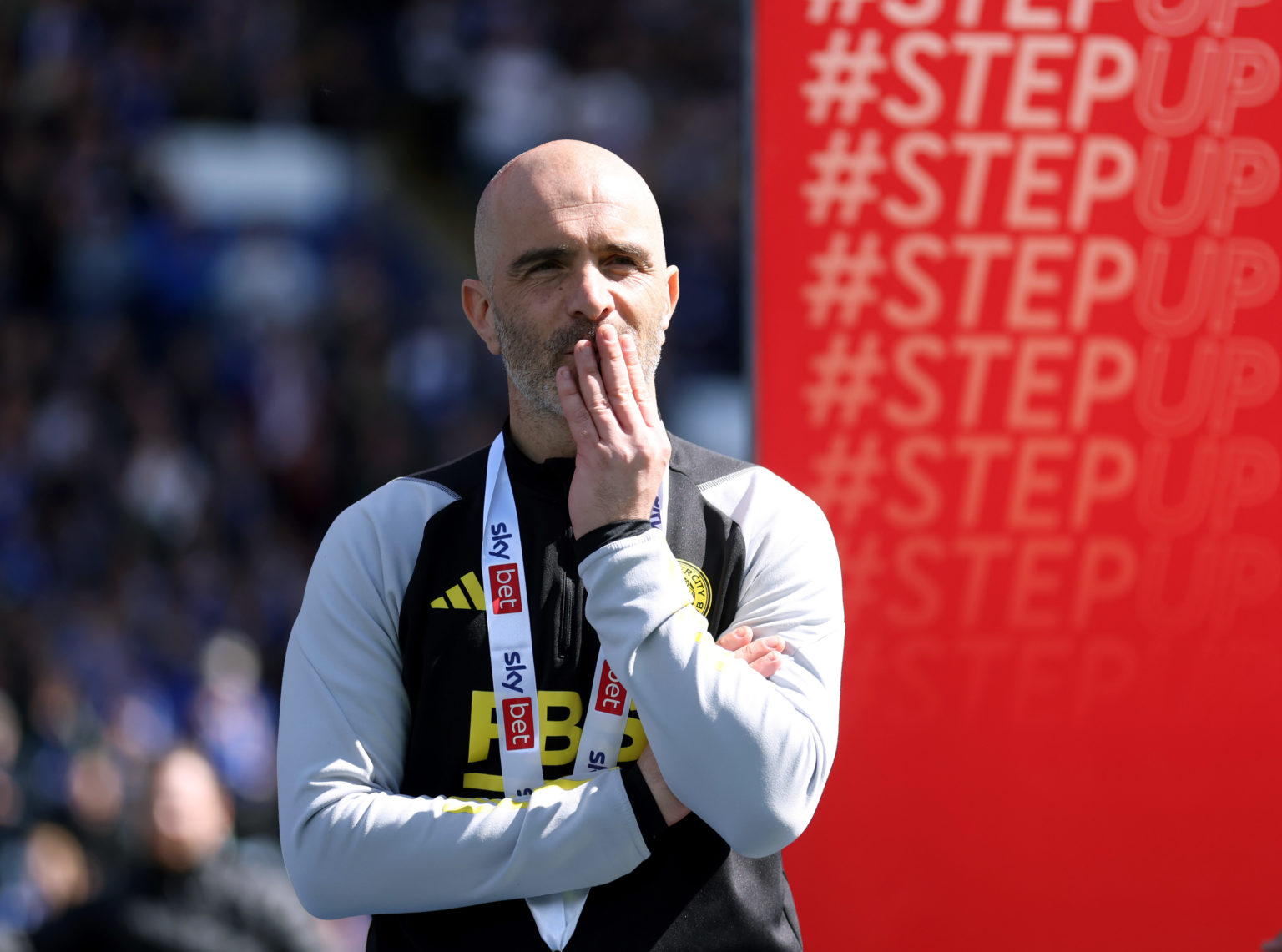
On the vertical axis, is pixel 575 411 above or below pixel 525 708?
above

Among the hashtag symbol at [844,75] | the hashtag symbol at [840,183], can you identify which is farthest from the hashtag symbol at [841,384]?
the hashtag symbol at [844,75]

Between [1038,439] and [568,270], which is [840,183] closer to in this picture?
[1038,439]

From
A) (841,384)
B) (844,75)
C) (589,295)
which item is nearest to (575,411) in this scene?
(589,295)

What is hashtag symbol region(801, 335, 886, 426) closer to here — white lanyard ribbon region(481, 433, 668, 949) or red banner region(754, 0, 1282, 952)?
red banner region(754, 0, 1282, 952)

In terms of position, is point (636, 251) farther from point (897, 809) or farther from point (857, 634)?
point (897, 809)

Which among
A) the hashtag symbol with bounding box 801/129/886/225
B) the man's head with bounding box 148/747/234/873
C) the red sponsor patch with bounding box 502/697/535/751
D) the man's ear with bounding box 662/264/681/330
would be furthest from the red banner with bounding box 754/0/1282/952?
the man's head with bounding box 148/747/234/873

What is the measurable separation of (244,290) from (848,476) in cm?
797

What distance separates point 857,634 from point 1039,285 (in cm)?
73

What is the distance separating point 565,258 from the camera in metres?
1.98

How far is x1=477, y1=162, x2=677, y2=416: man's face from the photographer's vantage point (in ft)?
6.45

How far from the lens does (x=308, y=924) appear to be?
13.4 feet

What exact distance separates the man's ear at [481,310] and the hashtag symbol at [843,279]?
0.70 m

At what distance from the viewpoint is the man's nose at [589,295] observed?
1942mm

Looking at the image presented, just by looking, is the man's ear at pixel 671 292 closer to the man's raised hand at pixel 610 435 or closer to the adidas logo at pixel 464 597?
the man's raised hand at pixel 610 435
